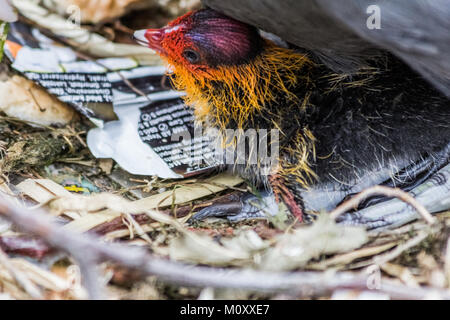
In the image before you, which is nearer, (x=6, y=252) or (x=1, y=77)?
(x=6, y=252)

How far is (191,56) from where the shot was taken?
4.12 ft

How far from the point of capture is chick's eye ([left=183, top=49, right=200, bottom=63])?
124 centimetres

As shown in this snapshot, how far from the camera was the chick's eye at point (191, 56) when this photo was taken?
1.24 meters

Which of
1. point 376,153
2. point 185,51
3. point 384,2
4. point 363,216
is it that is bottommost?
point 363,216

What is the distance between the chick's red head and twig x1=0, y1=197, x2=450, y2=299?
57 cm

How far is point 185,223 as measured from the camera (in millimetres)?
1176

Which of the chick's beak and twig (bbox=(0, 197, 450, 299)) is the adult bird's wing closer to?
the chick's beak

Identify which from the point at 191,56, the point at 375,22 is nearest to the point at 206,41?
the point at 191,56

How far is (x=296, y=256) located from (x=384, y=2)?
19.0 inches

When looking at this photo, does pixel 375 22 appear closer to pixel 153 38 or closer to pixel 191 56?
pixel 191 56

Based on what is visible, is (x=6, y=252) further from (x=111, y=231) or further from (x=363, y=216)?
(x=363, y=216)

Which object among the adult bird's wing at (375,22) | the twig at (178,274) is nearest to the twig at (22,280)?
the twig at (178,274)

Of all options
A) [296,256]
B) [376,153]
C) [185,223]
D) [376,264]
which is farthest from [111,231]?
[376,153]

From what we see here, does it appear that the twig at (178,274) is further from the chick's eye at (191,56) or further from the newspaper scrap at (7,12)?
the newspaper scrap at (7,12)
